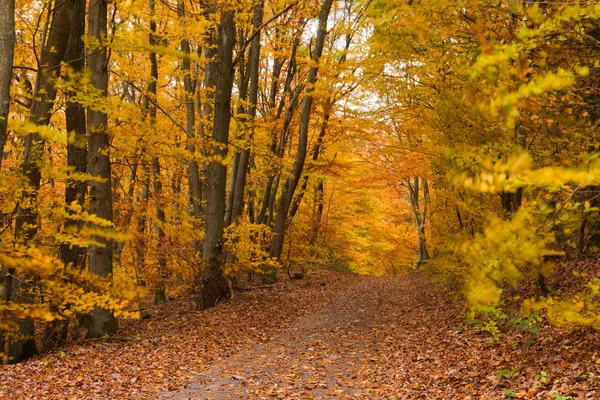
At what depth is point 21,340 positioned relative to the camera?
28.8 ft

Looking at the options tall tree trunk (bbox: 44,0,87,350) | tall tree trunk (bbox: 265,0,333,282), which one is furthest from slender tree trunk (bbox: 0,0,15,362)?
tall tree trunk (bbox: 265,0,333,282)

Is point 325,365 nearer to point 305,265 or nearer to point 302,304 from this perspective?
point 302,304

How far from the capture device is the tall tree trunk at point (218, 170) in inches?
445

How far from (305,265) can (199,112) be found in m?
12.3

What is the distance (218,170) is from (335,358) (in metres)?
5.65

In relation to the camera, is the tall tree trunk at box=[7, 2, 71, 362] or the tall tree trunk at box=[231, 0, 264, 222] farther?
the tall tree trunk at box=[231, 0, 264, 222]

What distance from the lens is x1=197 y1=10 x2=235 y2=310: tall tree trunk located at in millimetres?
11305

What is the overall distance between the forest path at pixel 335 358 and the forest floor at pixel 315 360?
2cm

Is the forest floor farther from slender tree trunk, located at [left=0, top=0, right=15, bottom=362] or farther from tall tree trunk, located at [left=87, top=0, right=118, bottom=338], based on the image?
slender tree trunk, located at [left=0, top=0, right=15, bottom=362]

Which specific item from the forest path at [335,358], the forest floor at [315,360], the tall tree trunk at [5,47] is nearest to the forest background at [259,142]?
the tall tree trunk at [5,47]

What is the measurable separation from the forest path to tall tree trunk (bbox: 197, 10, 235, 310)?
2.61 metres

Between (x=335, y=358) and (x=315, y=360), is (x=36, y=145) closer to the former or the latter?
(x=315, y=360)

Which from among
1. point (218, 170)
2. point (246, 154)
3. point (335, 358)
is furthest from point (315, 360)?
point (246, 154)

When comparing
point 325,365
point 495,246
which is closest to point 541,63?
point 495,246
